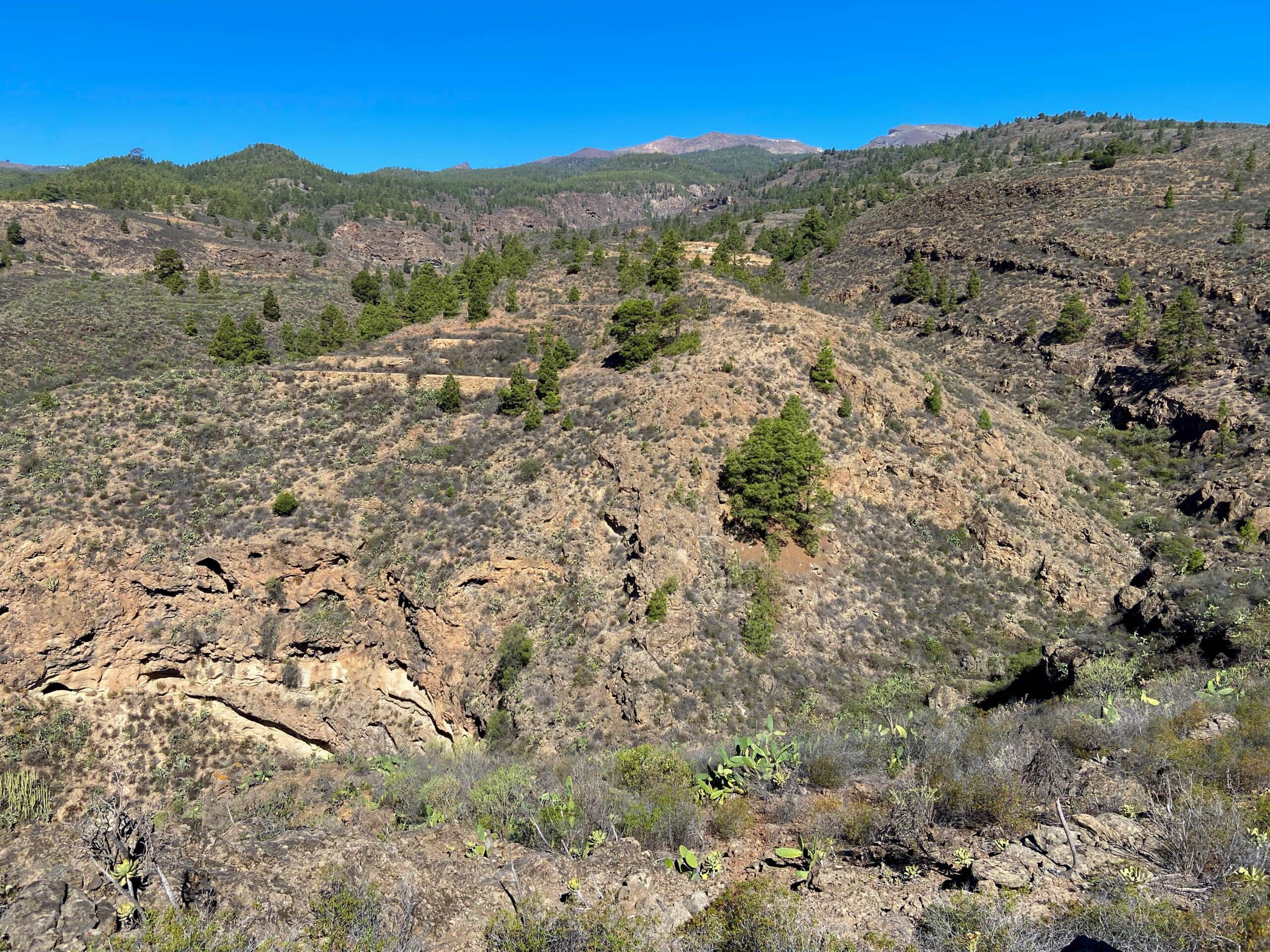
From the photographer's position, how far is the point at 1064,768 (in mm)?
10500

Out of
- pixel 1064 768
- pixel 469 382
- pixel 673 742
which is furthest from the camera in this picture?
pixel 469 382

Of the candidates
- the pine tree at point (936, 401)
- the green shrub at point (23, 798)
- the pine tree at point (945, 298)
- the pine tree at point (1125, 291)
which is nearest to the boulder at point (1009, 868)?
the green shrub at point (23, 798)

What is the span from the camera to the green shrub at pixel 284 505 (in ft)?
94.2

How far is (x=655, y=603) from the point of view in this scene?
24672 millimetres

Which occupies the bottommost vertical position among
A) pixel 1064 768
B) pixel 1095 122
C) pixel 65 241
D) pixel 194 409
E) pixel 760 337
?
pixel 1064 768

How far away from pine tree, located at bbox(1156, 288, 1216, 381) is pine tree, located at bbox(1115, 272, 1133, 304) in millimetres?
5206

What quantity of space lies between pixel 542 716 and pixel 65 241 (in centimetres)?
10237

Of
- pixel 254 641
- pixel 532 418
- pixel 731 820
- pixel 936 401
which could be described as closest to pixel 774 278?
pixel 936 401

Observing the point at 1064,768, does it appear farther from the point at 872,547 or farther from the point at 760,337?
the point at 760,337

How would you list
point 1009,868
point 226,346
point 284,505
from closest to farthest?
point 1009,868 < point 284,505 < point 226,346

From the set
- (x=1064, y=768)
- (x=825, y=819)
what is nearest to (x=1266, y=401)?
(x=1064, y=768)

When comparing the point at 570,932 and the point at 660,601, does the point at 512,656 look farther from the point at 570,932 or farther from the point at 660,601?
the point at 570,932

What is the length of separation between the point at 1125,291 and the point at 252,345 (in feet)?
224

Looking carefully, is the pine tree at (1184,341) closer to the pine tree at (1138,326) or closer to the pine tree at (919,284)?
the pine tree at (1138,326)
